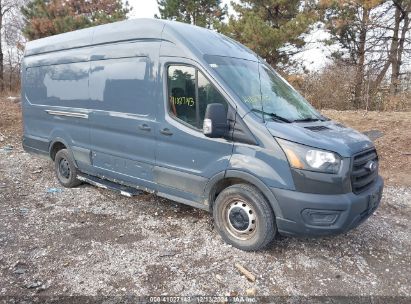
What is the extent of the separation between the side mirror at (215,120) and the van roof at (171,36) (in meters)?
0.84

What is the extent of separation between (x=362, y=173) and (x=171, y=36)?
2.77 meters

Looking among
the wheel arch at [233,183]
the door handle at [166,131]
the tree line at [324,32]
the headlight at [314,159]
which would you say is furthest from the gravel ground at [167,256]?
the tree line at [324,32]

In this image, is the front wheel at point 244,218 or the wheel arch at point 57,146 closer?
the front wheel at point 244,218

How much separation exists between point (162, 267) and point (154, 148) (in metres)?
1.60

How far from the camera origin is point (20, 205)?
572 cm

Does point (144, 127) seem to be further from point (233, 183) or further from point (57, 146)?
point (57, 146)

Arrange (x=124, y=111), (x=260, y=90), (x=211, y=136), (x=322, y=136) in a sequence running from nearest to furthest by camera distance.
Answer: (x=322, y=136), (x=211, y=136), (x=260, y=90), (x=124, y=111)

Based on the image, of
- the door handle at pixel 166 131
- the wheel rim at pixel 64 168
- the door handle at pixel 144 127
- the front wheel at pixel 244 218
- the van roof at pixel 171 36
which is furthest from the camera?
the wheel rim at pixel 64 168

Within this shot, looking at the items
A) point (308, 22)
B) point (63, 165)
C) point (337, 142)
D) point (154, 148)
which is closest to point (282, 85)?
point (337, 142)

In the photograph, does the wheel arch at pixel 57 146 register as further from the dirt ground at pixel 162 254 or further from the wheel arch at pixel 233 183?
the wheel arch at pixel 233 183

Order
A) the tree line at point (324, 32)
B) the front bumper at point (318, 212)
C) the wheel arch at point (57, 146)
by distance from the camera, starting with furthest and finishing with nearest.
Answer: the tree line at point (324, 32)
the wheel arch at point (57, 146)
the front bumper at point (318, 212)

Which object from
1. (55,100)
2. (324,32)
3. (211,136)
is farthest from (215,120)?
(324,32)

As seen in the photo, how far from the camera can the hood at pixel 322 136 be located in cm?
375

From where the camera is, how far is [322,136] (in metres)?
3.89
